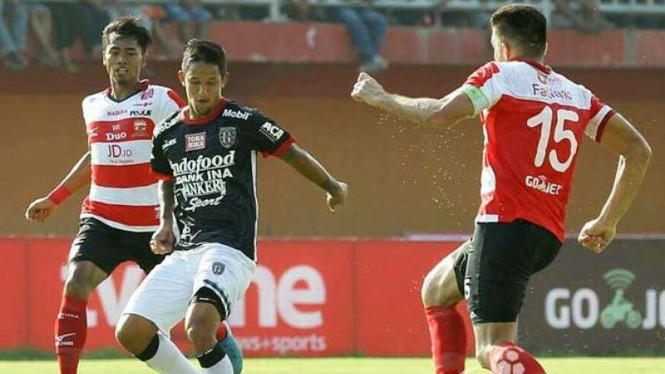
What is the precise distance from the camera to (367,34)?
883 inches

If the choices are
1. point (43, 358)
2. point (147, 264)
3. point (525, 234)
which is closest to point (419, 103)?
point (525, 234)

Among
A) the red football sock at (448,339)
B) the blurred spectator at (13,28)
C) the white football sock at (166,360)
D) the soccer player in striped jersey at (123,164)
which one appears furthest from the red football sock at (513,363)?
the blurred spectator at (13,28)

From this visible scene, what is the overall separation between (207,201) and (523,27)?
1.92 m

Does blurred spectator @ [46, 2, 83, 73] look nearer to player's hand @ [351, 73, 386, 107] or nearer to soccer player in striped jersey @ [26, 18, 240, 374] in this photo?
soccer player in striped jersey @ [26, 18, 240, 374]

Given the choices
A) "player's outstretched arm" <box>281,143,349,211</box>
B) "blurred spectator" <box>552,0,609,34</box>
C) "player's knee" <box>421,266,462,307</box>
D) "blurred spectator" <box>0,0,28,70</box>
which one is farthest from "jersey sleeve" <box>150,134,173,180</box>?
"blurred spectator" <box>552,0,609,34</box>

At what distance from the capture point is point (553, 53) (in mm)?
23172

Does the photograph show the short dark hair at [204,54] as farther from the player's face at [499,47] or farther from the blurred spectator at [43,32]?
the blurred spectator at [43,32]

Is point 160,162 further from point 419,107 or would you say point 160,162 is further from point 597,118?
point 597,118

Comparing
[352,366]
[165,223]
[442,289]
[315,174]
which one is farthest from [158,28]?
[442,289]

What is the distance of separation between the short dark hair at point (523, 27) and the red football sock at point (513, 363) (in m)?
1.28

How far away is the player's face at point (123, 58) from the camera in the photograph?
973cm

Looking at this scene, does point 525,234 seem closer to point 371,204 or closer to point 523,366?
point 523,366

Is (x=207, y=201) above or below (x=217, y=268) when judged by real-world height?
above

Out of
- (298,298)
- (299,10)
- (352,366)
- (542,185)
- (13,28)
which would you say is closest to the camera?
(542,185)
